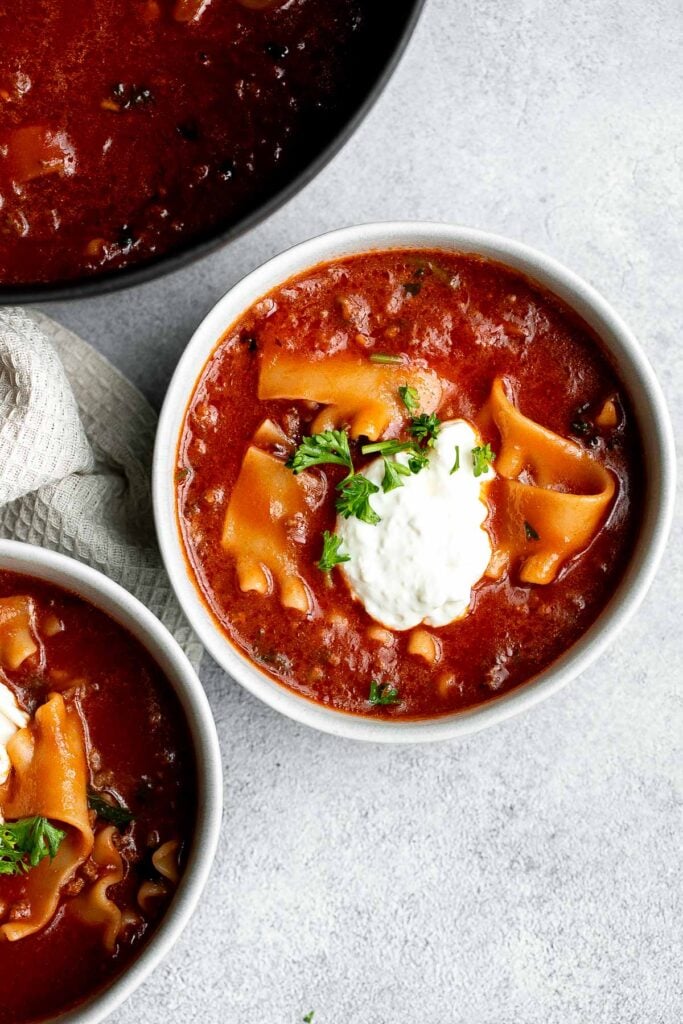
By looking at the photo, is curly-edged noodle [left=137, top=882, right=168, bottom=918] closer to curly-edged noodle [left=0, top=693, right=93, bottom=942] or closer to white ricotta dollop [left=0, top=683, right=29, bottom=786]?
curly-edged noodle [left=0, top=693, right=93, bottom=942]

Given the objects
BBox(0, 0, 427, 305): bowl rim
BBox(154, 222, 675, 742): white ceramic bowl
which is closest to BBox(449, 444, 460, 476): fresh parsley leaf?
BBox(154, 222, 675, 742): white ceramic bowl

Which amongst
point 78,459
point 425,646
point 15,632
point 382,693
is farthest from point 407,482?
point 15,632

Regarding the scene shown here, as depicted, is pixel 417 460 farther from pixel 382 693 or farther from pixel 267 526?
pixel 382 693

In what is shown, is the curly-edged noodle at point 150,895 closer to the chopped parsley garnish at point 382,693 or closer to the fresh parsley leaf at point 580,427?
the chopped parsley garnish at point 382,693

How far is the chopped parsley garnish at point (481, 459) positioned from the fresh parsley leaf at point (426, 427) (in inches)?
4.5

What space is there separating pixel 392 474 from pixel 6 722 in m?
1.19

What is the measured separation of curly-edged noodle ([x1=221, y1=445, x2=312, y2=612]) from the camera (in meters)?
2.94

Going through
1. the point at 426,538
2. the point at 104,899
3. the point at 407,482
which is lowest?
the point at 104,899

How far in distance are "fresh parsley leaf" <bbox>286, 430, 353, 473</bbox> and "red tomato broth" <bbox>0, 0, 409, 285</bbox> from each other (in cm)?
64

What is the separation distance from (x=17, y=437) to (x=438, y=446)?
118 centimetres

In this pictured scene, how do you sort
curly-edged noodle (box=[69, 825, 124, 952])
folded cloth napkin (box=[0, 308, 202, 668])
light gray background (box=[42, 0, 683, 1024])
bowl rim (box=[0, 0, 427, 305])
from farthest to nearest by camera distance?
light gray background (box=[42, 0, 683, 1024]) < folded cloth napkin (box=[0, 308, 202, 668]) < curly-edged noodle (box=[69, 825, 124, 952]) < bowl rim (box=[0, 0, 427, 305])

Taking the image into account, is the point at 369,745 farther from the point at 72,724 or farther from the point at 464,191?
the point at 464,191

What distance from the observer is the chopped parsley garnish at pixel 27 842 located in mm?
2775

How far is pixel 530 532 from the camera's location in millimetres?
2947
